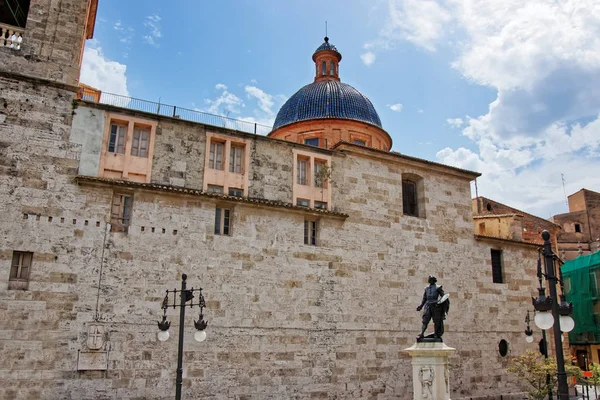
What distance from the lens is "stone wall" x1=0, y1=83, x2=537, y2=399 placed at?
48.7 ft

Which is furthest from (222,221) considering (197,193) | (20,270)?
(20,270)

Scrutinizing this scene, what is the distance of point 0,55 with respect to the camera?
15938 millimetres

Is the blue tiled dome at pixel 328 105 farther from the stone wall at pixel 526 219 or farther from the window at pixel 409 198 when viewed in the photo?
the stone wall at pixel 526 219

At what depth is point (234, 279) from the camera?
17250 millimetres

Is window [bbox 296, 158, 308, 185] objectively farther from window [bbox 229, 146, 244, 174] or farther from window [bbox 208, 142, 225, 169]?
window [bbox 208, 142, 225, 169]

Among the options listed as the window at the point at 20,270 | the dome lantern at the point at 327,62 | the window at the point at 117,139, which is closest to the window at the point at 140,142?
the window at the point at 117,139

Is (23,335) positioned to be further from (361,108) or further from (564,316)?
(361,108)

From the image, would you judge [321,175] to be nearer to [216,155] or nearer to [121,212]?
[216,155]

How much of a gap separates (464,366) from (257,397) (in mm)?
9147

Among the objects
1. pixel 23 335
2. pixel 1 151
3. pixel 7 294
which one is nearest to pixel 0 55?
pixel 1 151

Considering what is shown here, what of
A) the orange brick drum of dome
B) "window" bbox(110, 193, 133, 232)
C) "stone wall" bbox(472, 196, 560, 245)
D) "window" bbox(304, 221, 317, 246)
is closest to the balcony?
"window" bbox(110, 193, 133, 232)

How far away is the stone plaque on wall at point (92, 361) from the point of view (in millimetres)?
14688

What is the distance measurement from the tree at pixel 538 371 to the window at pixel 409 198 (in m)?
7.18

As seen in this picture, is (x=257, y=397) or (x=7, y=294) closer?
(x=7, y=294)
